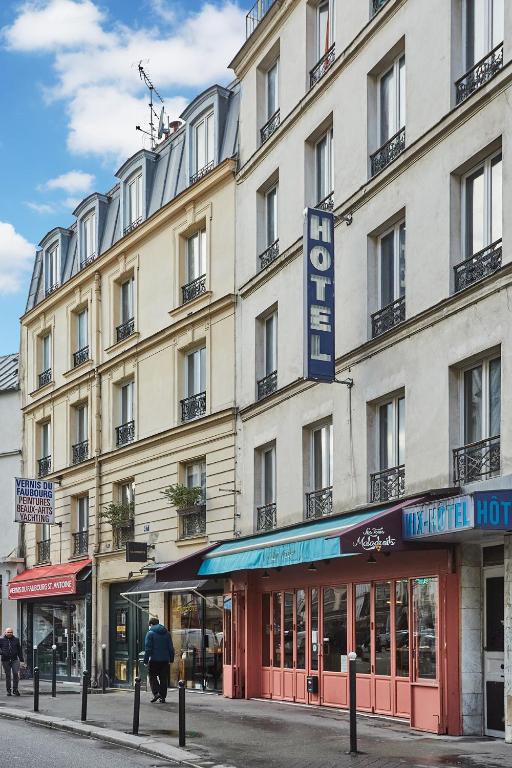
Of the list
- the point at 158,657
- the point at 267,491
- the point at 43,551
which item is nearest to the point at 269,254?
the point at 267,491

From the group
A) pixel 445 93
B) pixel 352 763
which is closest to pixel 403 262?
pixel 445 93

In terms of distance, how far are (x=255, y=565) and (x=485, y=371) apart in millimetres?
6024

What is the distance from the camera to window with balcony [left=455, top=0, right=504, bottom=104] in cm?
1498

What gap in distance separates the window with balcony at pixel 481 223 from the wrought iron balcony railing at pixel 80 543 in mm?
16733

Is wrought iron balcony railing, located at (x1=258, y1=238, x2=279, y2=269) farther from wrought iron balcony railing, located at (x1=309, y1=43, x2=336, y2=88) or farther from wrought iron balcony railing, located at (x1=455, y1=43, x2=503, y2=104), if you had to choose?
wrought iron balcony railing, located at (x1=455, y1=43, x2=503, y2=104)

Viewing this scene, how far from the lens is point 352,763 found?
41.0ft

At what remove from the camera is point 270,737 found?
49.3 feet

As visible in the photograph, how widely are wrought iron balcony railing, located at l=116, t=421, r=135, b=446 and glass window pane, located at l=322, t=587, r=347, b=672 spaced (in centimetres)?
952

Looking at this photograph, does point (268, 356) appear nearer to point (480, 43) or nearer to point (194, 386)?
A: point (194, 386)

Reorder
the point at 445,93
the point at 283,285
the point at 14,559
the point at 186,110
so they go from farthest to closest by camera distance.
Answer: the point at 14,559 → the point at 186,110 → the point at 283,285 → the point at 445,93

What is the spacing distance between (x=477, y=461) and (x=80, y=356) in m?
17.9

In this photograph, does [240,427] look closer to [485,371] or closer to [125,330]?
[125,330]

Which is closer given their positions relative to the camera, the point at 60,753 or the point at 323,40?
the point at 60,753

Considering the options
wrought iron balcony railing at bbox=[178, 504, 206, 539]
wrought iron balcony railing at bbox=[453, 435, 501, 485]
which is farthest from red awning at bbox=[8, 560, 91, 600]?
wrought iron balcony railing at bbox=[453, 435, 501, 485]
